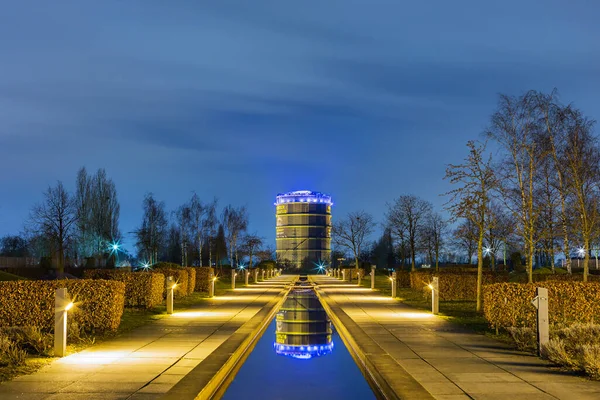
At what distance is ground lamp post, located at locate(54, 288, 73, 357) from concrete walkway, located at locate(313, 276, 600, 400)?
580 cm

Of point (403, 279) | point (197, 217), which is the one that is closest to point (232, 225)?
point (197, 217)

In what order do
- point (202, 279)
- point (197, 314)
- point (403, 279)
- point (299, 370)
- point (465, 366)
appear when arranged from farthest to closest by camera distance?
1. point (403, 279)
2. point (202, 279)
3. point (197, 314)
4. point (299, 370)
5. point (465, 366)

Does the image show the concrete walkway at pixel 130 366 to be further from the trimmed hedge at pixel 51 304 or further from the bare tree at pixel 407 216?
the bare tree at pixel 407 216

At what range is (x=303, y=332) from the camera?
17984 mm

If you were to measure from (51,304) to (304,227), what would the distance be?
129354 millimetres

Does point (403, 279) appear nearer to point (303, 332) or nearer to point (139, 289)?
point (139, 289)

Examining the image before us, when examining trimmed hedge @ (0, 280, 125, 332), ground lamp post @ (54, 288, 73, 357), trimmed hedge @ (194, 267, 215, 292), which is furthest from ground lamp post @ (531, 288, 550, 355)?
trimmed hedge @ (194, 267, 215, 292)

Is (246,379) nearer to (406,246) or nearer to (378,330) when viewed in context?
(378,330)

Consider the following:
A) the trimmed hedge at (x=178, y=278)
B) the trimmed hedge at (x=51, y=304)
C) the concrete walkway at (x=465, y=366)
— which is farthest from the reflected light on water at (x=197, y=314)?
the trimmed hedge at (x=178, y=278)

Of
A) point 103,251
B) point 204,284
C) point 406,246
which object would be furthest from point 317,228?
point 204,284

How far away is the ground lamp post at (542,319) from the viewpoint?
37.0 feet

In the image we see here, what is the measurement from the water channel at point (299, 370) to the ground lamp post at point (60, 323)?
10.6 feet

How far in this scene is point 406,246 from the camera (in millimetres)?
71000

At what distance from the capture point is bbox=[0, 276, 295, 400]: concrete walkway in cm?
845
